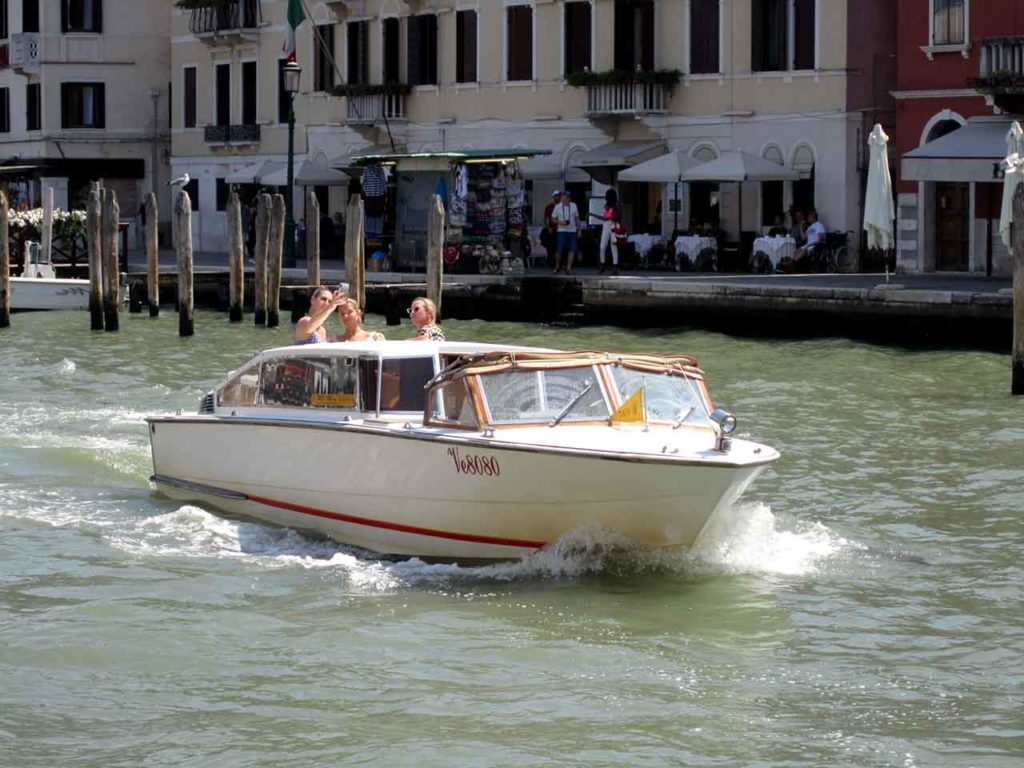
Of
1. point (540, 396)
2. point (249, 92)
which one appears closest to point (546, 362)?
point (540, 396)

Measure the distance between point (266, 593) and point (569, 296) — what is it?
818 inches

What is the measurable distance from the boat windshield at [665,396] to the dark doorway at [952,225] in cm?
2165

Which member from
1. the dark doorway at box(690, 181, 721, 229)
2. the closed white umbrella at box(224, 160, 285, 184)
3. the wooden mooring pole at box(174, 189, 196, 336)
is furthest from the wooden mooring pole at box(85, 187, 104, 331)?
the closed white umbrella at box(224, 160, 285, 184)

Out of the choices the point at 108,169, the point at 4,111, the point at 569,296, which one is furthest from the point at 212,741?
the point at 4,111

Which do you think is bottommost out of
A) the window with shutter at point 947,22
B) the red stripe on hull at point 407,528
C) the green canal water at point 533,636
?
the green canal water at point 533,636

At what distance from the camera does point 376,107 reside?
44.5 m

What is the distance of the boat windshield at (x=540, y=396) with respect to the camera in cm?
1280

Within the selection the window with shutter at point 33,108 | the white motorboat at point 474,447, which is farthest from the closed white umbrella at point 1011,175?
the window with shutter at point 33,108

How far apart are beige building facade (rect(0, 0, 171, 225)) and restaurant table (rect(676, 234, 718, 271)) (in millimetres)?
22237

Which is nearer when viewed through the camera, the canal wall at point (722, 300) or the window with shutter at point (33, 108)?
the canal wall at point (722, 300)

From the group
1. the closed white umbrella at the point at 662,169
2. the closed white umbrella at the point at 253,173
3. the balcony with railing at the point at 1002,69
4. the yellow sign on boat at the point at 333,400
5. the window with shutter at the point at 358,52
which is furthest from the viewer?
the closed white umbrella at the point at 253,173

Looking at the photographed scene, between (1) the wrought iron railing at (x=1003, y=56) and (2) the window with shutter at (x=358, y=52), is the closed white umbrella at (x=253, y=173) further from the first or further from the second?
(1) the wrought iron railing at (x=1003, y=56)

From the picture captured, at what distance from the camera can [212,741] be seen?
9500mm

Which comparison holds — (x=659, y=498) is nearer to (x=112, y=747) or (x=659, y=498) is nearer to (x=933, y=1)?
(x=112, y=747)
